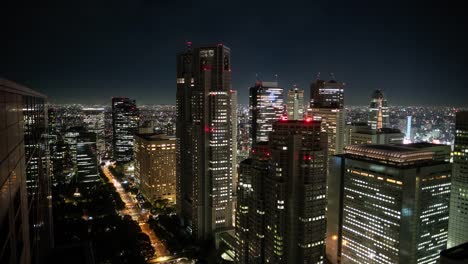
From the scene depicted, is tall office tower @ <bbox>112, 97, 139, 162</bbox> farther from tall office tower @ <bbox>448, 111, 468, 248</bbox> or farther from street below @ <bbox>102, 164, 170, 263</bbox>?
tall office tower @ <bbox>448, 111, 468, 248</bbox>

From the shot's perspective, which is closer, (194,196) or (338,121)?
(194,196)

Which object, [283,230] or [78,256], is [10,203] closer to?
[78,256]

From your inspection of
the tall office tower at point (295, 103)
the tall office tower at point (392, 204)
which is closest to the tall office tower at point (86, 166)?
the tall office tower at point (392, 204)

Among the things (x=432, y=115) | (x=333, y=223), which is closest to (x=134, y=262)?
(x=333, y=223)

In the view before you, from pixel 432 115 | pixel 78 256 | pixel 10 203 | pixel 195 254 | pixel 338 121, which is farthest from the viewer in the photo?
pixel 432 115

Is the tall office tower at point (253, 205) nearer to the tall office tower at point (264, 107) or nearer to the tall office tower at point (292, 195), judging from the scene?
the tall office tower at point (292, 195)

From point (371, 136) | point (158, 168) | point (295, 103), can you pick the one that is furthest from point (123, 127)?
point (371, 136)
